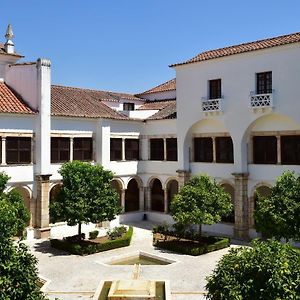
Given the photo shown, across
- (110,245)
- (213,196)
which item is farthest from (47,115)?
(213,196)

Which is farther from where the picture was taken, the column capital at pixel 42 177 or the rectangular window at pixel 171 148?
the rectangular window at pixel 171 148

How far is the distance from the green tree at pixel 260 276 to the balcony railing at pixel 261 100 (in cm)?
1592

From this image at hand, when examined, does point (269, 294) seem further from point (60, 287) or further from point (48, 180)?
point (48, 180)

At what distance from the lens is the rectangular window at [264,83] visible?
26.9 m

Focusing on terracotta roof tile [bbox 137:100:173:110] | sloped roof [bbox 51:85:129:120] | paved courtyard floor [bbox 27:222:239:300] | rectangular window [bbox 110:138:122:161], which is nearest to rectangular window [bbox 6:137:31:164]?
sloped roof [bbox 51:85:129:120]

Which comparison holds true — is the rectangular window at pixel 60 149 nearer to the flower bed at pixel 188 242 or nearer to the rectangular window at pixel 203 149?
the flower bed at pixel 188 242

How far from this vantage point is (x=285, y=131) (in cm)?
2656

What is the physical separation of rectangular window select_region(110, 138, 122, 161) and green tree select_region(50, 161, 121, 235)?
7.57 meters

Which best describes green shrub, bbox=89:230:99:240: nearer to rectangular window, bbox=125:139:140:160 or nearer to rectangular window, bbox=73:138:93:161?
rectangular window, bbox=73:138:93:161

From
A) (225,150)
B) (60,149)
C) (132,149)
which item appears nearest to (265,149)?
(225,150)

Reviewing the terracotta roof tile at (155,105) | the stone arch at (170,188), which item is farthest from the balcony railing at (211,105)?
the terracotta roof tile at (155,105)

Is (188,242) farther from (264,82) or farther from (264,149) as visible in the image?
(264,82)

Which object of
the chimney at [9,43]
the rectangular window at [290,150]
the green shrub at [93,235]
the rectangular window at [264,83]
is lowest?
the green shrub at [93,235]

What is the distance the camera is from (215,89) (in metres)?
30.0
